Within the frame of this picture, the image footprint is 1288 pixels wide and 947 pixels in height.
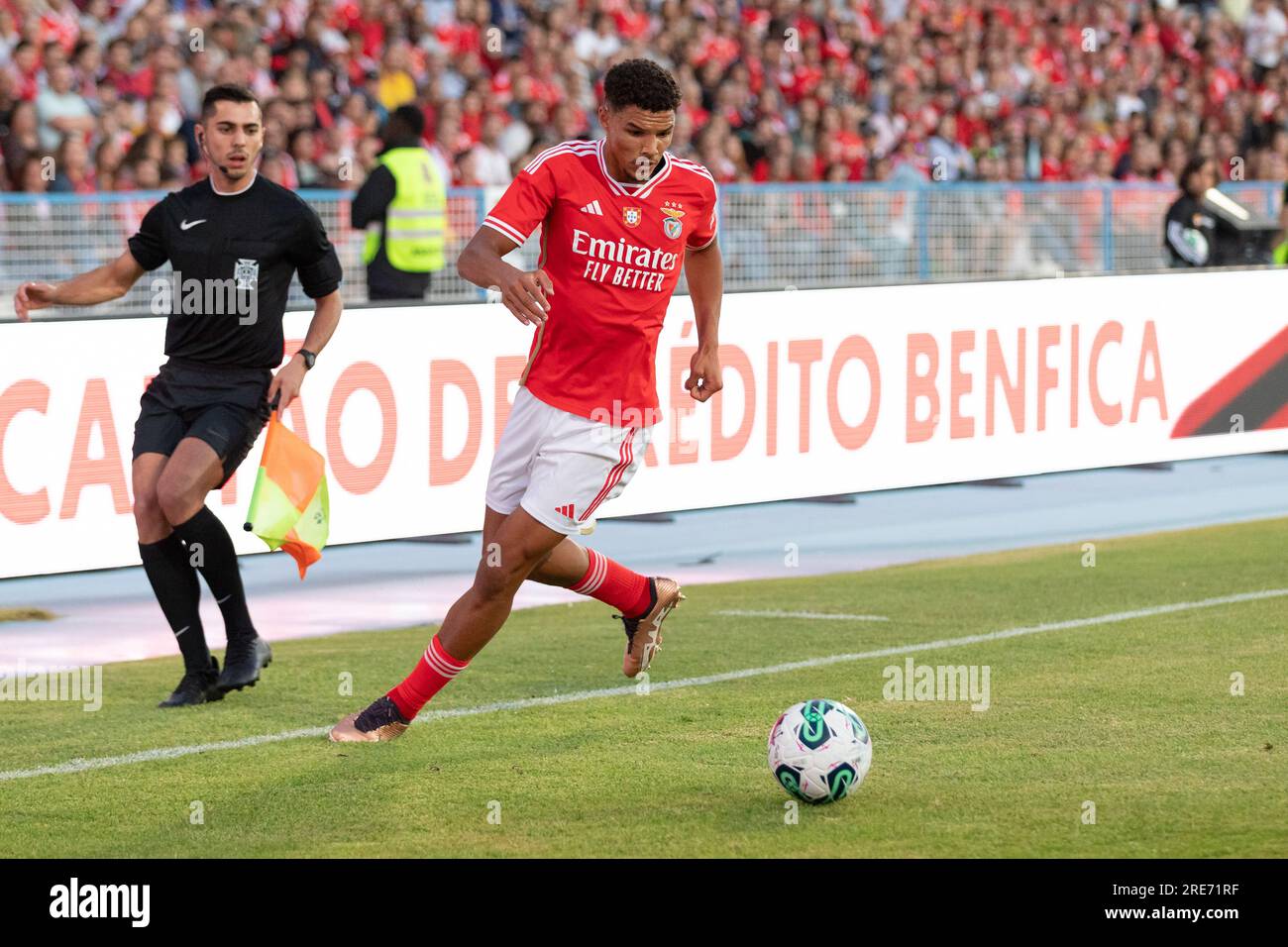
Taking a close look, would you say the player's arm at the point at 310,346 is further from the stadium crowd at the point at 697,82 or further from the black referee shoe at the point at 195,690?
the stadium crowd at the point at 697,82

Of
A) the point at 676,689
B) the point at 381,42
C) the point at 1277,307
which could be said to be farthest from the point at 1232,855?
the point at 381,42

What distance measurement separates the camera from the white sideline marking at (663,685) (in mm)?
7333

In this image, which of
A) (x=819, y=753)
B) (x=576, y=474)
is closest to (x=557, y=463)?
(x=576, y=474)

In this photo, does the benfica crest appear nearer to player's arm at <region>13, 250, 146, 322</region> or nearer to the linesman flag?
the linesman flag

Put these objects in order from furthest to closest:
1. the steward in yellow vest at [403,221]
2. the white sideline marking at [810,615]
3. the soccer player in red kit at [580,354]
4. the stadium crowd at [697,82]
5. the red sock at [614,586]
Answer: the stadium crowd at [697,82]
the steward in yellow vest at [403,221]
the white sideline marking at [810,615]
the red sock at [614,586]
the soccer player in red kit at [580,354]

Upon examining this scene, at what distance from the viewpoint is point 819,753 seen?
6523mm

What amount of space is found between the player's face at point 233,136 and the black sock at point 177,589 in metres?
1.44

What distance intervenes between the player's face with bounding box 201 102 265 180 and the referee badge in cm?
33

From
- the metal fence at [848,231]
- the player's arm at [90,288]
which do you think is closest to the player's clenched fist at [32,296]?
the player's arm at [90,288]

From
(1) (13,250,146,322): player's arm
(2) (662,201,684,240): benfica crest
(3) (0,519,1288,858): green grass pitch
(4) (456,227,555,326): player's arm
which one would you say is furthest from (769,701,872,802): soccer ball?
(1) (13,250,146,322): player's arm

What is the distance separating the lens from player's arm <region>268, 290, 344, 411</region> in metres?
8.28

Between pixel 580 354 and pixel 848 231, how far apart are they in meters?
11.5
